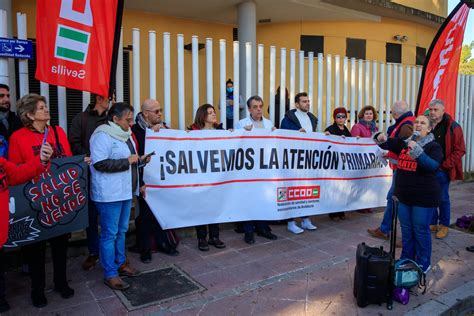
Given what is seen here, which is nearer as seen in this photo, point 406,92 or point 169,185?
point 169,185

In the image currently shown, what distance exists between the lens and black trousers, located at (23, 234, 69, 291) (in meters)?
3.62

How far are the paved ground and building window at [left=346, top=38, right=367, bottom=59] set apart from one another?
290 inches

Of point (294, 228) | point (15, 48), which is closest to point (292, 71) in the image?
point (294, 228)

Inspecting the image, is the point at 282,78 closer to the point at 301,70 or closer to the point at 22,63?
the point at 301,70

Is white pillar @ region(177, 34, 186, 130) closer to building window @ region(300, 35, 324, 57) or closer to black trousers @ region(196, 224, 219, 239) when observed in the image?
black trousers @ region(196, 224, 219, 239)

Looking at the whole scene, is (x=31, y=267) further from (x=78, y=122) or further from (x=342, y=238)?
(x=342, y=238)

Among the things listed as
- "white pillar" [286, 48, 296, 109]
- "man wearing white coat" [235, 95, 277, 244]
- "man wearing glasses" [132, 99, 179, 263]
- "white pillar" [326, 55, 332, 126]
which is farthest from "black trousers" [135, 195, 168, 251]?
"white pillar" [326, 55, 332, 126]

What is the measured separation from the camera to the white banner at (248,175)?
491 cm

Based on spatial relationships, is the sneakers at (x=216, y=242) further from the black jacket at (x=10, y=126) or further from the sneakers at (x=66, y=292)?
the black jacket at (x=10, y=126)

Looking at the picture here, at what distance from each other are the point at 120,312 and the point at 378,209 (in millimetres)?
5307

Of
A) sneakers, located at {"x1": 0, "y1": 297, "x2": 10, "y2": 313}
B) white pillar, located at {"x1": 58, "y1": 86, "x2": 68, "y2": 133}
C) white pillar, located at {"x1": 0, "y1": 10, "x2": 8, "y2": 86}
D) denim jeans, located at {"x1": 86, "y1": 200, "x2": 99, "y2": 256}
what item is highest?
white pillar, located at {"x1": 0, "y1": 10, "x2": 8, "y2": 86}

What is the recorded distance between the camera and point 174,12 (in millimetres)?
9648

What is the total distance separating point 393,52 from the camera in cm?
1270

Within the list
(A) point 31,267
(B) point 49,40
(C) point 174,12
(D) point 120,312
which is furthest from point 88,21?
(C) point 174,12
